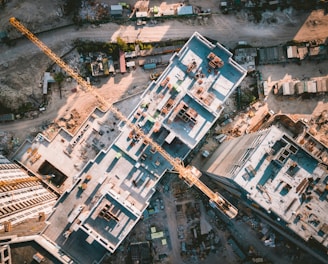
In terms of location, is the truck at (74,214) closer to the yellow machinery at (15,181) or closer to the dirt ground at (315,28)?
the yellow machinery at (15,181)

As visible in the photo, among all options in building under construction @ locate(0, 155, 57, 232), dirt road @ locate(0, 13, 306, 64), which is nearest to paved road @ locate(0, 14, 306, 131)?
dirt road @ locate(0, 13, 306, 64)

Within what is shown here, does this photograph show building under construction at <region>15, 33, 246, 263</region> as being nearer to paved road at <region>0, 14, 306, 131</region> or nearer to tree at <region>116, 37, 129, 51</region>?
paved road at <region>0, 14, 306, 131</region>

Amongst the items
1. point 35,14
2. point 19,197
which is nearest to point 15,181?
point 19,197

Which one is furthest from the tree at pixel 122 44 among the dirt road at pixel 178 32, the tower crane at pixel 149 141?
the tower crane at pixel 149 141

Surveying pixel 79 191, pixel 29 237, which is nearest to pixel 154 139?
pixel 79 191

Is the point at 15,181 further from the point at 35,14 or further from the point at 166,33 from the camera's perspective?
the point at 166,33

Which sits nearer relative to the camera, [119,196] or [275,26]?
[119,196]

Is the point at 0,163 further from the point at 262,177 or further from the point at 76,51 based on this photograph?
the point at 262,177
